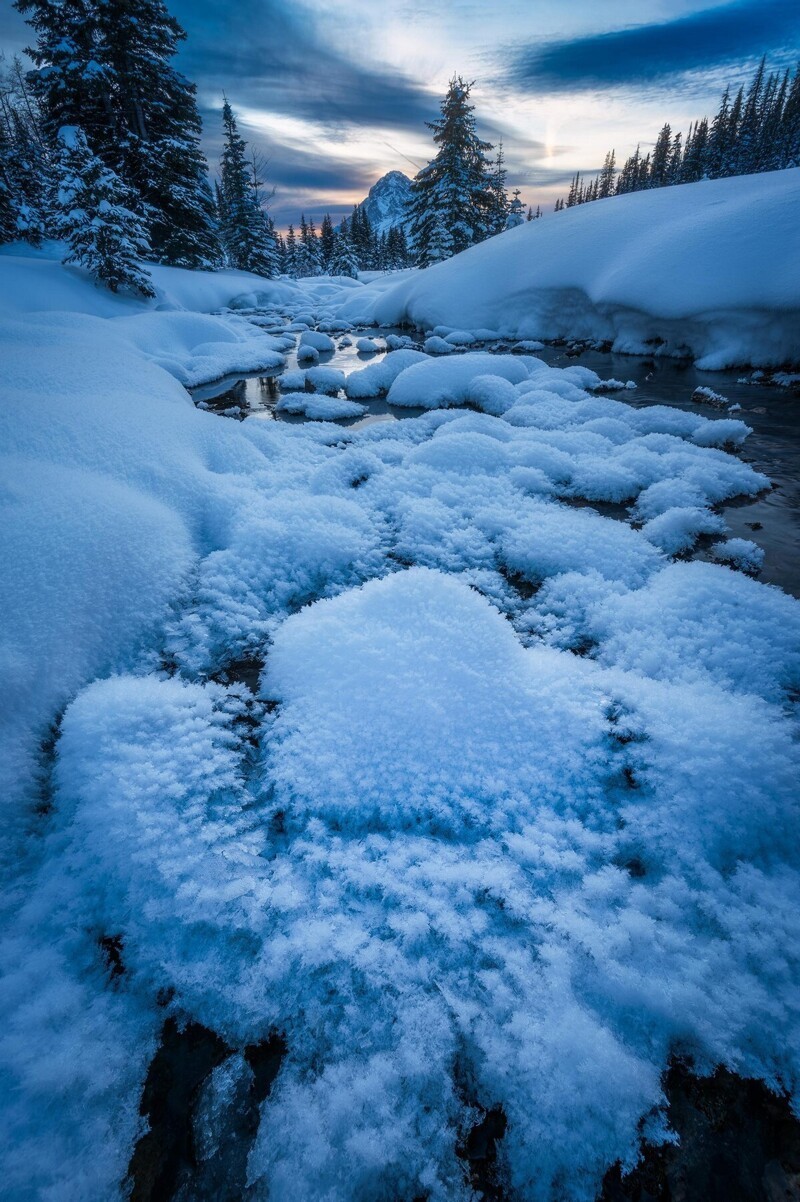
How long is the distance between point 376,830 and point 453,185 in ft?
74.9

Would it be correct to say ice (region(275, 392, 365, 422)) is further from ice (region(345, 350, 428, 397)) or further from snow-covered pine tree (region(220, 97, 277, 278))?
snow-covered pine tree (region(220, 97, 277, 278))

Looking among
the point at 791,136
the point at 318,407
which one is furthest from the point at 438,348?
the point at 791,136

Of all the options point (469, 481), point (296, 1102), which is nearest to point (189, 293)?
point (469, 481)

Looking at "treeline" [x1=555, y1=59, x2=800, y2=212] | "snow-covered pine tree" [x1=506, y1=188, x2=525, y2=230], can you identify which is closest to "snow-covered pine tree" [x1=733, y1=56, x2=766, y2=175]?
"treeline" [x1=555, y1=59, x2=800, y2=212]

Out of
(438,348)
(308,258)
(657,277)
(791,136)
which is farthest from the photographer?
(308,258)

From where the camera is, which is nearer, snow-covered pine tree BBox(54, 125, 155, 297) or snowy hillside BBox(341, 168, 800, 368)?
snowy hillside BBox(341, 168, 800, 368)

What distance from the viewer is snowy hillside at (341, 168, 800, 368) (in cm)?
687

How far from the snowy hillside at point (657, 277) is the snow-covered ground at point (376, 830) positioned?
5.99m

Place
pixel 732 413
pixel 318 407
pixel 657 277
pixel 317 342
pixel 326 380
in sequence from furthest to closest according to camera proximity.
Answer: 1. pixel 317 342
2. pixel 657 277
3. pixel 326 380
4. pixel 318 407
5. pixel 732 413

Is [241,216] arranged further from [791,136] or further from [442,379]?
[791,136]

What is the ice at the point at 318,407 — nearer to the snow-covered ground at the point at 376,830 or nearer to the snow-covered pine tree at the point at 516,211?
the snow-covered ground at the point at 376,830

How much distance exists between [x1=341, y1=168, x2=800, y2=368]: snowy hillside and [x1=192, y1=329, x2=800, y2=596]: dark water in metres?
0.49

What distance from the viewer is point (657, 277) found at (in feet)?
25.1

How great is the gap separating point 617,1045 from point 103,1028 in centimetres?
117
